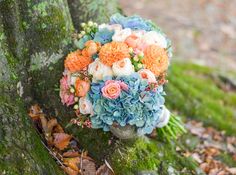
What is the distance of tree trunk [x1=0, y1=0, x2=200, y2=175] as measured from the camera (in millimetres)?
3023

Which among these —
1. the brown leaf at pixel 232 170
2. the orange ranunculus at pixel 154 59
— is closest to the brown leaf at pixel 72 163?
the orange ranunculus at pixel 154 59

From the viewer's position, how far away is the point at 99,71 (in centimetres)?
308

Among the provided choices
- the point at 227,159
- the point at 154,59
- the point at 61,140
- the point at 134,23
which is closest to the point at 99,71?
the point at 154,59

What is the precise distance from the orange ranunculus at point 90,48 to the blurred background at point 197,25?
4.87 meters

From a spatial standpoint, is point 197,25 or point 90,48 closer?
point 90,48

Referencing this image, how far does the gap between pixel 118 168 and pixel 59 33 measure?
37.2 inches

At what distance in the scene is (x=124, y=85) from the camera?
9.91 feet

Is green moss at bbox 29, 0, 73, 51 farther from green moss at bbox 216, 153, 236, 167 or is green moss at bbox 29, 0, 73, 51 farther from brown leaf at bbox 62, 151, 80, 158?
green moss at bbox 216, 153, 236, 167

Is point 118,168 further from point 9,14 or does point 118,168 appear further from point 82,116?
point 9,14

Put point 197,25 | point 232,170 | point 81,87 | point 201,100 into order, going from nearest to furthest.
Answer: point 81,87
point 232,170
point 201,100
point 197,25

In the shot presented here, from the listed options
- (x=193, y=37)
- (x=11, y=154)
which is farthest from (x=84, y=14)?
(x=193, y=37)

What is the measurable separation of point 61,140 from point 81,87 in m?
0.44

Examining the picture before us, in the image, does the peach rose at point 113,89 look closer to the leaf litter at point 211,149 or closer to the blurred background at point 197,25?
the leaf litter at point 211,149

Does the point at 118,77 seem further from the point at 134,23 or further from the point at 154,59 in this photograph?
the point at 134,23
